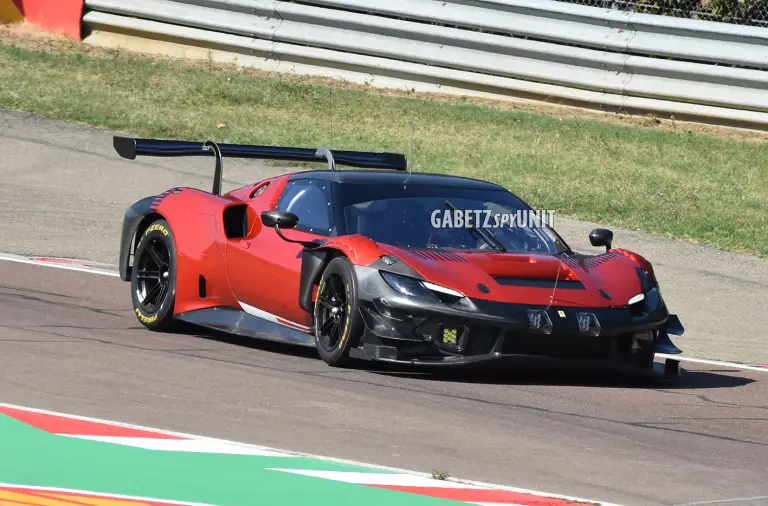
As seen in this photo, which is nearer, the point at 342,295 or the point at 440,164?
the point at 342,295

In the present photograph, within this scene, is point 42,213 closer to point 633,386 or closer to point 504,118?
point 504,118

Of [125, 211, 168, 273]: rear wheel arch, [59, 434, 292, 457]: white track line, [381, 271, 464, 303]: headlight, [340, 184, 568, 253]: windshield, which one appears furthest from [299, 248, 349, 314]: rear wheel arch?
[59, 434, 292, 457]: white track line

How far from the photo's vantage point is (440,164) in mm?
15656

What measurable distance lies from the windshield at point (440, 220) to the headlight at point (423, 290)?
563mm

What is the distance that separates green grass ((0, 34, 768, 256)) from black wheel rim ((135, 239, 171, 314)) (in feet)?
17.1

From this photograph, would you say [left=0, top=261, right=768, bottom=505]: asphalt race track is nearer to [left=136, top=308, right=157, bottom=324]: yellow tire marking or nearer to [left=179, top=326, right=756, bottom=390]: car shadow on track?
[left=179, top=326, right=756, bottom=390]: car shadow on track

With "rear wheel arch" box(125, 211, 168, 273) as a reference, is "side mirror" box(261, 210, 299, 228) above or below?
above

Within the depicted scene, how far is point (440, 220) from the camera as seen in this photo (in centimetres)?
875

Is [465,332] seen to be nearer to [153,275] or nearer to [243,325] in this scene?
[243,325]

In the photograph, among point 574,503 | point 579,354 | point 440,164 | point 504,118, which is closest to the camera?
point 574,503

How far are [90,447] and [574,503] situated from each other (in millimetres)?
1777

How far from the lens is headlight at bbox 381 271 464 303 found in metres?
7.89

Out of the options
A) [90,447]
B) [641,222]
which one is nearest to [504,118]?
[641,222]

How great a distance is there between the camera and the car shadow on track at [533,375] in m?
8.13
